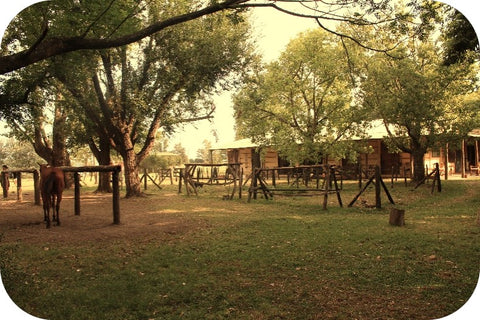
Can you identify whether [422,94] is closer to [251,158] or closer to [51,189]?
[51,189]

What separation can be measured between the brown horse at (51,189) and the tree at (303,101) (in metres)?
4.19

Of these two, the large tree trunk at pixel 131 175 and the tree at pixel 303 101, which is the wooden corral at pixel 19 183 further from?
the tree at pixel 303 101

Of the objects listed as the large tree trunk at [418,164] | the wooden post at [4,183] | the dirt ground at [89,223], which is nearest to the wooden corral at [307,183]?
the large tree trunk at [418,164]

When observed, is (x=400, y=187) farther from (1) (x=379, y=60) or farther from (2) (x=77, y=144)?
(2) (x=77, y=144)

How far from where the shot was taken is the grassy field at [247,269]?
12.3 feet

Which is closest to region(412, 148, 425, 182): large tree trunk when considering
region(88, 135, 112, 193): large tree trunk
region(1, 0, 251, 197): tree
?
region(1, 0, 251, 197): tree

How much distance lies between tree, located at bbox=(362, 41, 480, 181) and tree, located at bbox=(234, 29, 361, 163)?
0.93m

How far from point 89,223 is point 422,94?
8.15 m

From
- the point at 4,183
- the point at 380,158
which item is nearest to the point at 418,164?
the point at 380,158

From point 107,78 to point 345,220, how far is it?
25.2 feet

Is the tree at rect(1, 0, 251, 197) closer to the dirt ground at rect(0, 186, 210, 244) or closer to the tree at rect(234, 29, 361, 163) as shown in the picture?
the tree at rect(234, 29, 361, 163)

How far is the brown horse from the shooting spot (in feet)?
20.3

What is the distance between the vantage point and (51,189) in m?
6.26

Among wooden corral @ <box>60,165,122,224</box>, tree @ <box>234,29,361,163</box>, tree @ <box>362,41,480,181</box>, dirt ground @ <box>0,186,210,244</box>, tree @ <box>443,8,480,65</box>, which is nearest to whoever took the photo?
tree @ <box>443,8,480,65</box>
